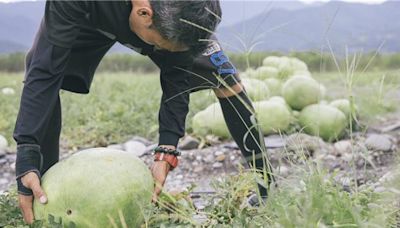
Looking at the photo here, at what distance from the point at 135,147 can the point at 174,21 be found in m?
2.93

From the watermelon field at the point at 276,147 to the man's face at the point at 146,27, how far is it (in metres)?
0.26

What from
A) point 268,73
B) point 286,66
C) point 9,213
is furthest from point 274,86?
point 9,213

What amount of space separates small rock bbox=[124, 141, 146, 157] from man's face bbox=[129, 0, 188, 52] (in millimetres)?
2598

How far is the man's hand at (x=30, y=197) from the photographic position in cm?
236

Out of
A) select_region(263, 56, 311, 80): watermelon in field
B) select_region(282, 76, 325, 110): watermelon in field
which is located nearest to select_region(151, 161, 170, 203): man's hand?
select_region(282, 76, 325, 110): watermelon in field

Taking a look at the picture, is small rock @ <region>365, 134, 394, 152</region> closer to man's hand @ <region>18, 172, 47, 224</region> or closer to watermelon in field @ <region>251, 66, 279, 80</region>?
watermelon in field @ <region>251, 66, 279, 80</region>

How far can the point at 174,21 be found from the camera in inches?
93.7

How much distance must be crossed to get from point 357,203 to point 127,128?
13.9 feet

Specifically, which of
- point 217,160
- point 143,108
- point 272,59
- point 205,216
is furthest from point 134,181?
point 272,59

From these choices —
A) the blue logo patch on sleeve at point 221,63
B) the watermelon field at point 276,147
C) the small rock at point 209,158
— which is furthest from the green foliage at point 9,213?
the small rock at point 209,158

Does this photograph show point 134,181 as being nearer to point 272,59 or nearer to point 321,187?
point 321,187

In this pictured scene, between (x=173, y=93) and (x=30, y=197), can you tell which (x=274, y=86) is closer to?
(x=173, y=93)

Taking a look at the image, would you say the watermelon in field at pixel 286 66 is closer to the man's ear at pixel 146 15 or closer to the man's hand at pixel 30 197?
the man's ear at pixel 146 15

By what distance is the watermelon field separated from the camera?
6.23 ft
